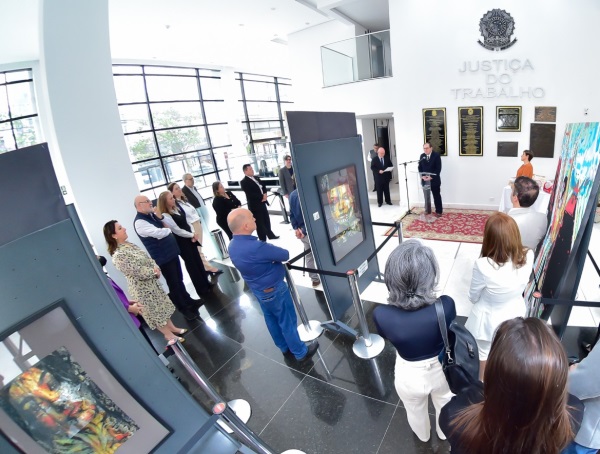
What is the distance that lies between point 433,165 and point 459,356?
19.9ft

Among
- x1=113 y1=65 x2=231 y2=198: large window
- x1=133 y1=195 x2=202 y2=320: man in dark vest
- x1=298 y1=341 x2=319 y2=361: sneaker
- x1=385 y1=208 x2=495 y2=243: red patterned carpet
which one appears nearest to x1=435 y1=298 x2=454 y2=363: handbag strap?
x1=298 y1=341 x2=319 y2=361: sneaker

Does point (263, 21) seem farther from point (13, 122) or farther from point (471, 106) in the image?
point (13, 122)

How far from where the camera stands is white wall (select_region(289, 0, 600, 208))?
563 cm

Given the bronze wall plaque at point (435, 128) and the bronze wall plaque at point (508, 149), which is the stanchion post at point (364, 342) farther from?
the bronze wall plaque at point (508, 149)

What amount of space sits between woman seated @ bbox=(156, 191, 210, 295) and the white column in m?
0.40

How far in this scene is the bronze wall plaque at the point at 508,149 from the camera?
6.42m

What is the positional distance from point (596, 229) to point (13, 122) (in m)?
13.6

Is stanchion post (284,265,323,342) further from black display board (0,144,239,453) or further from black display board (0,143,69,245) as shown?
black display board (0,143,69,245)

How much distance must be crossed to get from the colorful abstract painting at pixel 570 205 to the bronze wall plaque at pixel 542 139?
4.22 m

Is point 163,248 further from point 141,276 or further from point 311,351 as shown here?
point 311,351

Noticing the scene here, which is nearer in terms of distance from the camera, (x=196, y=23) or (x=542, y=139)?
(x=542, y=139)

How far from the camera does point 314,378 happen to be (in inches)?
112

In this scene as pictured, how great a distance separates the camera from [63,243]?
1248mm

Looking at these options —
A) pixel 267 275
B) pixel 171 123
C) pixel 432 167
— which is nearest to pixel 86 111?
pixel 267 275
